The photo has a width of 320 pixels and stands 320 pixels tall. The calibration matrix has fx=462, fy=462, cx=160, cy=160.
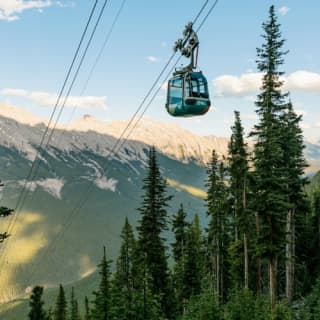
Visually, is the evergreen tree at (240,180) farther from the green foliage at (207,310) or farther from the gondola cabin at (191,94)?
the gondola cabin at (191,94)

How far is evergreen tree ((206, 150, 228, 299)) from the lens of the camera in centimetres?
4375

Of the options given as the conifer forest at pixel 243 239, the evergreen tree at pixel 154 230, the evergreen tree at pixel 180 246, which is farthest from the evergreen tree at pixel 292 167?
the evergreen tree at pixel 180 246

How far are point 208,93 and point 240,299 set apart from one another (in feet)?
44.9

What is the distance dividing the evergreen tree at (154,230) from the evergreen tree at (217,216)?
492 centimetres

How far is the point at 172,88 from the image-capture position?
18641 mm

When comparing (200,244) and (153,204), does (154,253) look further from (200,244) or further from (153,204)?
(200,244)

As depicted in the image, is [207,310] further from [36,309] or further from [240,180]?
[36,309]

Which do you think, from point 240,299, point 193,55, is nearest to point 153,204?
point 240,299

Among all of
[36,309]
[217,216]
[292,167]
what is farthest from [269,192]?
[36,309]

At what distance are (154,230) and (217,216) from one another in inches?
393

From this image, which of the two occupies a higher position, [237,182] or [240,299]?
[237,182]

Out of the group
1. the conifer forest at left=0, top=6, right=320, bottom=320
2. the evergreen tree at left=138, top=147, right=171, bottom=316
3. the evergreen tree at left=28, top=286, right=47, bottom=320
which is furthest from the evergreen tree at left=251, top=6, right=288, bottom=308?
the evergreen tree at left=28, top=286, right=47, bottom=320

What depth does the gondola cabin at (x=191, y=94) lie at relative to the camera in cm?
1767

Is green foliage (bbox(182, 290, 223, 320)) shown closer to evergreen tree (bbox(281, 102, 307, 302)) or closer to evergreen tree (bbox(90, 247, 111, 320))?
evergreen tree (bbox(90, 247, 111, 320))
